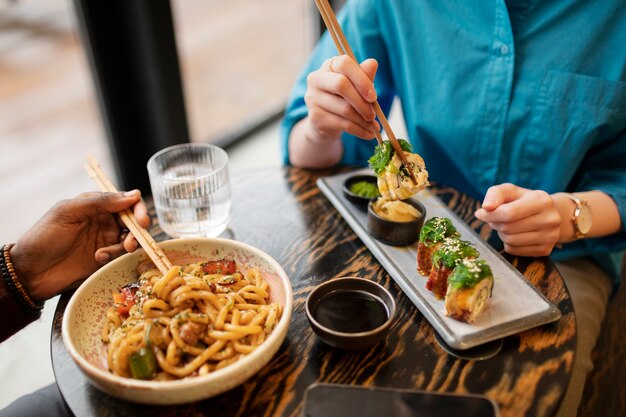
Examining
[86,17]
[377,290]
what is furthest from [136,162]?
[377,290]

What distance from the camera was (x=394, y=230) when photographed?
1.42m

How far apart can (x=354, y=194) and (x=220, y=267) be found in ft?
1.66

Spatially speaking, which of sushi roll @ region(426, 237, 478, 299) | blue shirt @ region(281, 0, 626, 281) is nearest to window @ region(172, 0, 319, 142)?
blue shirt @ region(281, 0, 626, 281)

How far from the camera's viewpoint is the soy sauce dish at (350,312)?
1.08 meters

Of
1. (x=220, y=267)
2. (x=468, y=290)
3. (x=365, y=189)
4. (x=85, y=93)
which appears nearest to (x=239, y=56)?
(x=85, y=93)

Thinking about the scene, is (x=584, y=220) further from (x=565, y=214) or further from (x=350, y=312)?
(x=350, y=312)

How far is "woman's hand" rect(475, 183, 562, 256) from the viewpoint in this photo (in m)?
1.37

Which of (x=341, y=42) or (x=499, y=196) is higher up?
(x=341, y=42)

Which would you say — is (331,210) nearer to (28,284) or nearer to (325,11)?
(325,11)

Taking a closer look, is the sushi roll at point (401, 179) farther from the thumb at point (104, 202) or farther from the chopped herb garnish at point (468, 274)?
the thumb at point (104, 202)

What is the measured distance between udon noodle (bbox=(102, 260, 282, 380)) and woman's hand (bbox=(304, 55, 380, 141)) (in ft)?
1.71

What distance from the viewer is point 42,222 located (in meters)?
1.33

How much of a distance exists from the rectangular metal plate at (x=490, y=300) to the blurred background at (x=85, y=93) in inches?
63.5

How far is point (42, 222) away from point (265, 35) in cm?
403
